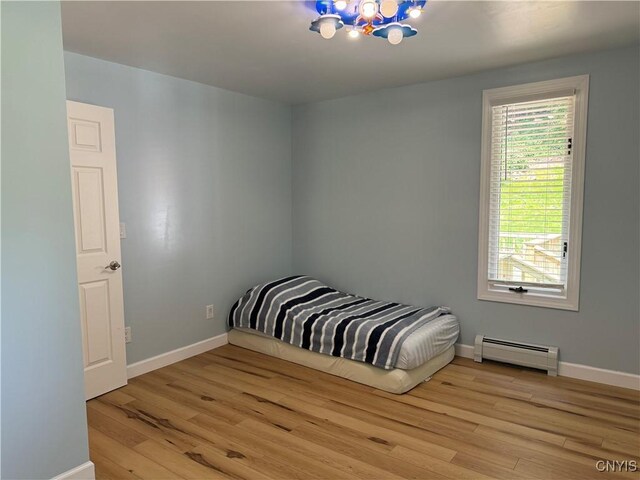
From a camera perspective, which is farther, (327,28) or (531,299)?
(531,299)

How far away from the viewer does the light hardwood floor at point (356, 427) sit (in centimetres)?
224

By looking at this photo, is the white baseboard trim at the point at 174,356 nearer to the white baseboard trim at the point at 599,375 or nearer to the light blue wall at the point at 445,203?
the light blue wall at the point at 445,203

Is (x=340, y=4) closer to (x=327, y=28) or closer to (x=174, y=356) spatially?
(x=327, y=28)

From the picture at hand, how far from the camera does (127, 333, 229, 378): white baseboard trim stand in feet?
11.2

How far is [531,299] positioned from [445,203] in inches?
39.8

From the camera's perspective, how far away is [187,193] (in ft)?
12.2

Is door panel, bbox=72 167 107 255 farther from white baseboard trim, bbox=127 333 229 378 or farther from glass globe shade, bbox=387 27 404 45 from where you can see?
glass globe shade, bbox=387 27 404 45

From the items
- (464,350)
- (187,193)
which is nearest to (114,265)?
(187,193)

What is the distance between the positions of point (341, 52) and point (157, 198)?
1780mm

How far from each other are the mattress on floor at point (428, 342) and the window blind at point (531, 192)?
52 centimetres

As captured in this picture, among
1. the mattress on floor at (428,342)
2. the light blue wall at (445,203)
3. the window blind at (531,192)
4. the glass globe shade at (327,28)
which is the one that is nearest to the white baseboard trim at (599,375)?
the light blue wall at (445,203)

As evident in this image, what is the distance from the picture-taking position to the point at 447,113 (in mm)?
3697

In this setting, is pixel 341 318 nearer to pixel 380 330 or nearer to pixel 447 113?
pixel 380 330

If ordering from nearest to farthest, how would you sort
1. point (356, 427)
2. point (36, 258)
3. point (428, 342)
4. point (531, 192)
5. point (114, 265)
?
point (36, 258) < point (356, 427) < point (114, 265) < point (428, 342) < point (531, 192)
